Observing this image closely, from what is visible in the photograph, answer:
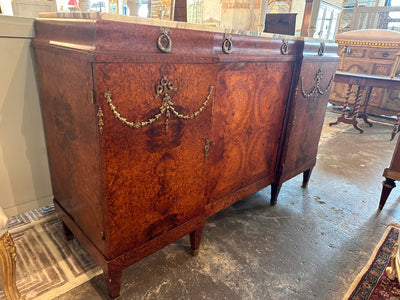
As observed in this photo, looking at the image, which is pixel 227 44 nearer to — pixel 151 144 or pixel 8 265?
pixel 151 144

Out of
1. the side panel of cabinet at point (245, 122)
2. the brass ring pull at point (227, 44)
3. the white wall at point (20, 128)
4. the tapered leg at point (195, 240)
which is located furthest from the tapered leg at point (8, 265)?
the brass ring pull at point (227, 44)

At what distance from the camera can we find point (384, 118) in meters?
5.44

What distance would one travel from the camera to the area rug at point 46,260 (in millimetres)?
1439

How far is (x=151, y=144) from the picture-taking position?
123 centimetres

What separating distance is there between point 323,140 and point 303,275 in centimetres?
279

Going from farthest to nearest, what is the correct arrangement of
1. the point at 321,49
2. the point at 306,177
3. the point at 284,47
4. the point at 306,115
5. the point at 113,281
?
1. the point at 306,177
2. the point at 306,115
3. the point at 321,49
4. the point at 284,47
5. the point at 113,281

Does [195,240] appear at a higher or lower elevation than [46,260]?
higher

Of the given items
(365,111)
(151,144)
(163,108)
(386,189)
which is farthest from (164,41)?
(365,111)

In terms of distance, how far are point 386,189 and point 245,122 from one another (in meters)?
1.39

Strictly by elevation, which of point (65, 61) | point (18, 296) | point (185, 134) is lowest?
point (18, 296)

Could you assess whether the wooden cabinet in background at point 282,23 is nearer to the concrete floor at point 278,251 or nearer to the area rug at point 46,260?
the concrete floor at point 278,251

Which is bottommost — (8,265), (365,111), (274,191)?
(274,191)

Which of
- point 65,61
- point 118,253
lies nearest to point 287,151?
point 118,253

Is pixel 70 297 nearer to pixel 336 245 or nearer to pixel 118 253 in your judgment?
pixel 118 253
